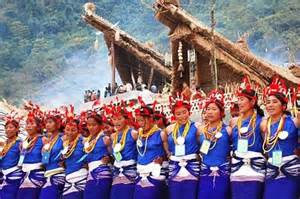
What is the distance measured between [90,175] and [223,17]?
87.6 ft

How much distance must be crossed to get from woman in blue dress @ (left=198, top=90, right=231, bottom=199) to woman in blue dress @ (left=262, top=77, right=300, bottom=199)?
1.28 ft

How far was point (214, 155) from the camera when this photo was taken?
5.28m

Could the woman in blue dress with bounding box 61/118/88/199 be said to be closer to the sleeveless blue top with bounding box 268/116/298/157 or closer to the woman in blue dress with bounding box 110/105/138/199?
the woman in blue dress with bounding box 110/105/138/199

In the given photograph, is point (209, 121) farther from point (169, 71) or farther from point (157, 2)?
point (169, 71)

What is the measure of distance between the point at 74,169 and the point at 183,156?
4.32 ft

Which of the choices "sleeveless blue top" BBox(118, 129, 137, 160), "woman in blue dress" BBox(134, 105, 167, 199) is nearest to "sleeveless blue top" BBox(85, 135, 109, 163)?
"sleeveless blue top" BBox(118, 129, 137, 160)

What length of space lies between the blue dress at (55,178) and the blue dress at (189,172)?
1.38 meters

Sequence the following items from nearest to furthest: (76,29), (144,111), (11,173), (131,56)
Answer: (144,111), (11,173), (131,56), (76,29)

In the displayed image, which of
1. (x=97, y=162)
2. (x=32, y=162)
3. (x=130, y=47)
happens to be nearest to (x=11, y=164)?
(x=32, y=162)

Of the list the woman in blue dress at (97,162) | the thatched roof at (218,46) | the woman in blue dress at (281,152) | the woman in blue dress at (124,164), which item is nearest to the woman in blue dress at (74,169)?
the woman in blue dress at (97,162)

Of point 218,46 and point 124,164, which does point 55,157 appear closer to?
point 124,164

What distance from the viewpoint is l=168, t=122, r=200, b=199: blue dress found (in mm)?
5367

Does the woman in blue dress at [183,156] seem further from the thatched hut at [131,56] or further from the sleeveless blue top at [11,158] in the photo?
the thatched hut at [131,56]

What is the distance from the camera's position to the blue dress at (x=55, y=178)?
247 inches
